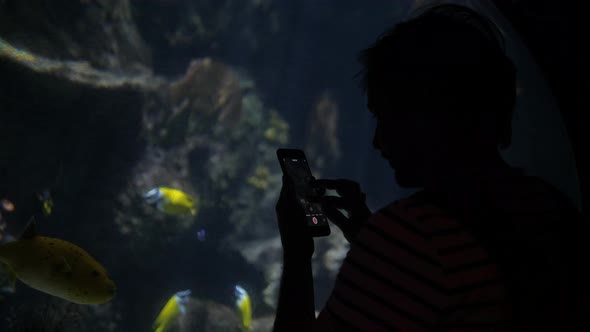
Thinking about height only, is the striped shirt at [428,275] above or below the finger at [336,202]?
below

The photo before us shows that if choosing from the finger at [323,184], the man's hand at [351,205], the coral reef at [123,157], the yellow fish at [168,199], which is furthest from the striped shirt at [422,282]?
the coral reef at [123,157]

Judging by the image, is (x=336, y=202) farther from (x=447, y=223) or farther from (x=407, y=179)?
(x=447, y=223)

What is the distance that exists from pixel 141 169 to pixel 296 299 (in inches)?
306

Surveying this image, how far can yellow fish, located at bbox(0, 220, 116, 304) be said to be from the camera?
2.48 meters

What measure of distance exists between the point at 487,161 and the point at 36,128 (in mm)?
7783

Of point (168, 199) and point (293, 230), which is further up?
point (168, 199)

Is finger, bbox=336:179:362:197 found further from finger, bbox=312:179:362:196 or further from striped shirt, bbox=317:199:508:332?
striped shirt, bbox=317:199:508:332

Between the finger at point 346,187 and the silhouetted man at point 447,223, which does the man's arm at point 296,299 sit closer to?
the silhouetted man at point 447,223

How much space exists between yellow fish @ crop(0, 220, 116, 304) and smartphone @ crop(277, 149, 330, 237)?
193 cm

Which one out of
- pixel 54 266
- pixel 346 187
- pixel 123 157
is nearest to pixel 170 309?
pixel 123 157

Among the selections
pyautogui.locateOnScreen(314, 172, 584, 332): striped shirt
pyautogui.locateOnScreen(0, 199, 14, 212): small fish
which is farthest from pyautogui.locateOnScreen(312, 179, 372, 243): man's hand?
pyautogui.locateOnScreen(0, 199, 14, 212): small fish

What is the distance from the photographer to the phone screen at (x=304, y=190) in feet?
4.24

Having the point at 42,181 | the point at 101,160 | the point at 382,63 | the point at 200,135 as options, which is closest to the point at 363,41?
the point at 200,135

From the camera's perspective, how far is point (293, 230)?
42.6 inches
